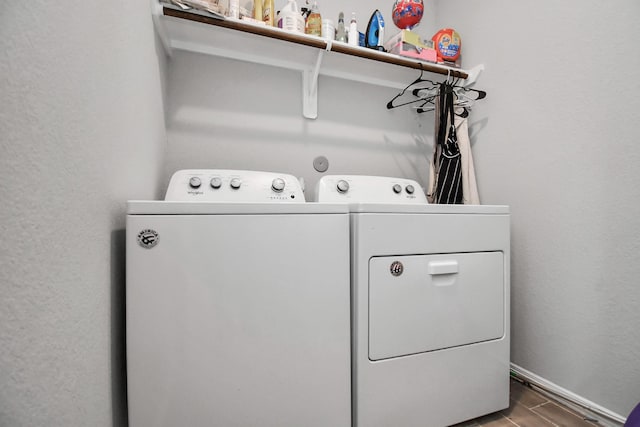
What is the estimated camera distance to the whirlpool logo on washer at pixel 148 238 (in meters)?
0.69

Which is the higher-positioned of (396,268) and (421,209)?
(421,209)

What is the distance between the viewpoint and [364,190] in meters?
1.26

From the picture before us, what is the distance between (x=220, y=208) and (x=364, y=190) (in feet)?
2.35

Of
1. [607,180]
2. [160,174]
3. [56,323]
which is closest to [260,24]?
[160,174]

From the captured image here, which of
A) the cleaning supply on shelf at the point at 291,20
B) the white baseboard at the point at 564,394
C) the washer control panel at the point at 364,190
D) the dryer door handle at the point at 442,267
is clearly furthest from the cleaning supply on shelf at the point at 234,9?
the white baseboard at the point at 564,394

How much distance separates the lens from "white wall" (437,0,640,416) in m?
0.94

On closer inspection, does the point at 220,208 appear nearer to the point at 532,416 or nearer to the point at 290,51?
the point at 290,51

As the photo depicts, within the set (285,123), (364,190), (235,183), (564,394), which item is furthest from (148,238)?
(564,394)

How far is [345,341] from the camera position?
0.84 meters

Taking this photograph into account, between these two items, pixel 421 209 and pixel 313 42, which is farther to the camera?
pixel 313 42

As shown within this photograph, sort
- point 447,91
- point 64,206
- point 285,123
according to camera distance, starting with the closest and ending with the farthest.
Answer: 1. point 64,206
2. point 447,91
3. point 285,123

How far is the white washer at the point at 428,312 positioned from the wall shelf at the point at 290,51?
0.85 metres

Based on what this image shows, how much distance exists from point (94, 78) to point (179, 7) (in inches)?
27.1

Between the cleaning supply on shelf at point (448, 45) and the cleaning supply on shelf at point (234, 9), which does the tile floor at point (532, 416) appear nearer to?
the cleaning supply on shelf at point (448, 45)
